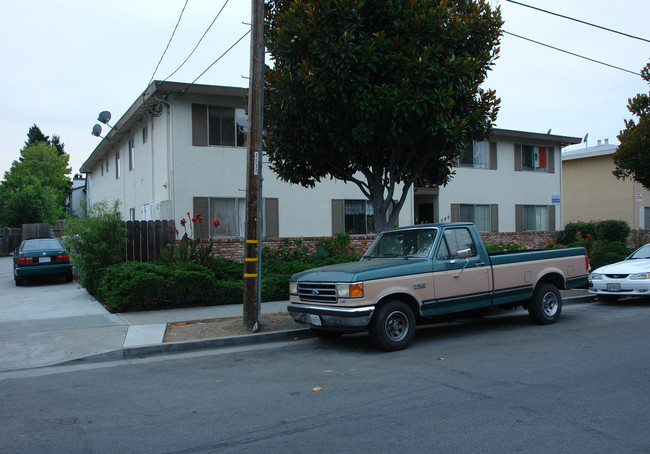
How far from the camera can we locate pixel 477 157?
22.4 metres

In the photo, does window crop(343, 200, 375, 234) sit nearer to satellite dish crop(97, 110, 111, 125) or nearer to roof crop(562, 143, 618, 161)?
satellite dish crop(97, 110, 111, 125)

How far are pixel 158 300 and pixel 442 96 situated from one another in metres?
7.05

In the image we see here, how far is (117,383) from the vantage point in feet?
20.7

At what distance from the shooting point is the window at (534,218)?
23719 mm

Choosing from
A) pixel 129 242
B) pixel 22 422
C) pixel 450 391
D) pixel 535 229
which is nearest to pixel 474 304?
pixel 450 391

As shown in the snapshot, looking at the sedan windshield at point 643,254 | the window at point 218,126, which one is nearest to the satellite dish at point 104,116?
the window at point 218,126

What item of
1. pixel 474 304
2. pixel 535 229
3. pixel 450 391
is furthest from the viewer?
→ pixel 535 229

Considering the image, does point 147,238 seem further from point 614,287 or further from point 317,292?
point 614,287

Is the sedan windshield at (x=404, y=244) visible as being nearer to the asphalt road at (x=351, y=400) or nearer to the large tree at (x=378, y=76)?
the asphalt road at (x=351, y=400)

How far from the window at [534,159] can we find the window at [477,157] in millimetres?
1737

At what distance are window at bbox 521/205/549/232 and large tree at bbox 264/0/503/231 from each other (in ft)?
48.8

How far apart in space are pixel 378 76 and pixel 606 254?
11034mm

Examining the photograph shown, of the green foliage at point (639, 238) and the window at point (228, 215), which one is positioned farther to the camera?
the green foliage at point (639, 238)

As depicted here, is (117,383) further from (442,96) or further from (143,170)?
(143,170)
